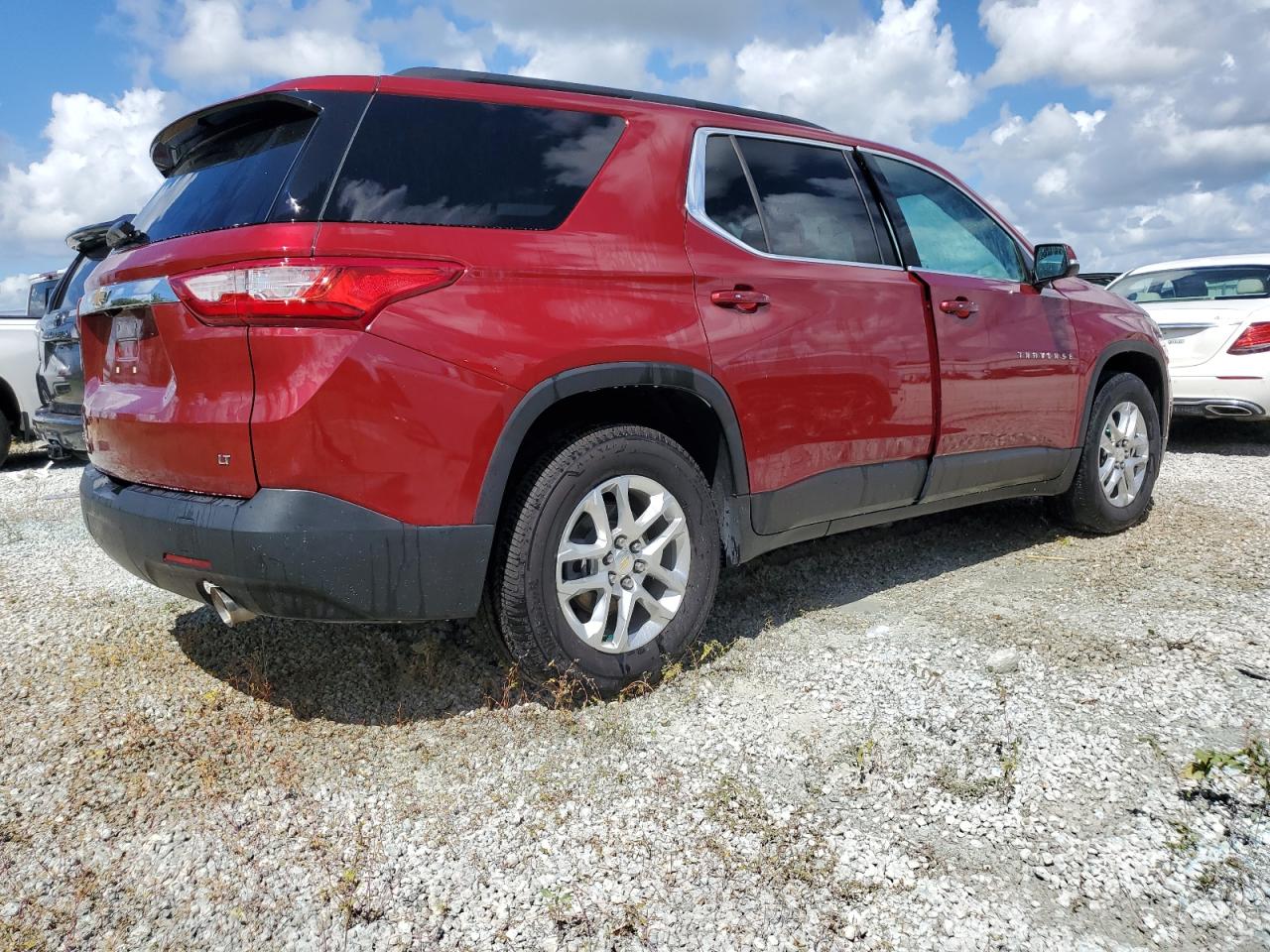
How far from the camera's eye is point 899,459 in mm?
3754

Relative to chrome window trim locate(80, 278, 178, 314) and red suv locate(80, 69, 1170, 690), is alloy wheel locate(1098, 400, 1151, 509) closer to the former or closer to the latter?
→ red suv locate(80, 69, 1170, 690)

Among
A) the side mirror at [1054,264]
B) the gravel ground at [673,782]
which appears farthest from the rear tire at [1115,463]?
the gravel ground at [673,782]

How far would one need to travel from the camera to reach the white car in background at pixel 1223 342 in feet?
24.8

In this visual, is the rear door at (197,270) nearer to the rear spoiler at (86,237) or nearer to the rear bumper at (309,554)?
the rear bumper at (309,554)

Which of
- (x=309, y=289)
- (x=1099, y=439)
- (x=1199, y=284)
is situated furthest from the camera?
(x=1199, y=284)

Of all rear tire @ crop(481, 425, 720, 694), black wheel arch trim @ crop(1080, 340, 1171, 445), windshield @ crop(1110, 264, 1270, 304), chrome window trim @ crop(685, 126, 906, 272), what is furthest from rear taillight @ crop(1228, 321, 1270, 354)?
rear tire @ crop(481, 425, 720, 694)

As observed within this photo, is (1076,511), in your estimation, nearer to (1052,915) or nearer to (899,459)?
(899,459)

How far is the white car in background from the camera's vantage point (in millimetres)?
7562

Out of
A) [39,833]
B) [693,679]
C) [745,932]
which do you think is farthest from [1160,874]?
[39,833]

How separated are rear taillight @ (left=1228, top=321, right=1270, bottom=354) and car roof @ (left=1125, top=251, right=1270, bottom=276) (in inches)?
34.5

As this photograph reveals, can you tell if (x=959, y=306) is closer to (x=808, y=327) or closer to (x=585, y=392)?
(x=808, y=327)

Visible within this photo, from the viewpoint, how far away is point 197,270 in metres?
2.48

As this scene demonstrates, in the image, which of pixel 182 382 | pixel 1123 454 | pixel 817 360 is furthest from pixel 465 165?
pixel 1123 454

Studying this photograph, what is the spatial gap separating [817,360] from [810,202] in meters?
0.66
